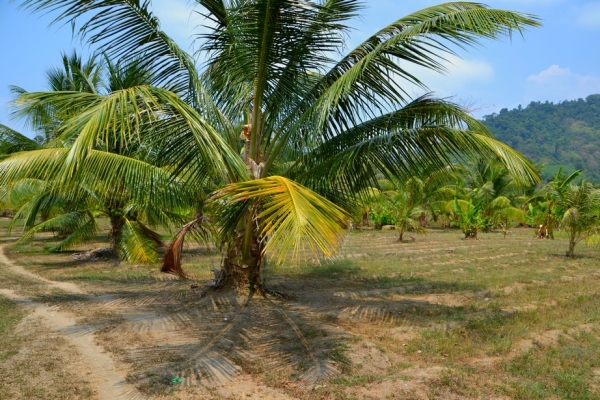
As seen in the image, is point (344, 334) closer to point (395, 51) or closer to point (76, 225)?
point (395, 51)

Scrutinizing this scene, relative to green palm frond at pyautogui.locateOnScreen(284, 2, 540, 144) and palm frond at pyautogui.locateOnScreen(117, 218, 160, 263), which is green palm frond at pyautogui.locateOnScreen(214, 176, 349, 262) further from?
palm frond at pyautogui.locateOnScreen(117, 218, 160, 263)

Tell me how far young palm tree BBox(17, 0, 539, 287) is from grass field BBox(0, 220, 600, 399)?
52.0 inches

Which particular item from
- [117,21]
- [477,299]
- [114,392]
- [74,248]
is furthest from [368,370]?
[74,248]

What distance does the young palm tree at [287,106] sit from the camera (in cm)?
623

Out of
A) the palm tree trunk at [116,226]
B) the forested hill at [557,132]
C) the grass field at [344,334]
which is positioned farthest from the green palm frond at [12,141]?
the forested hill at [557,132]

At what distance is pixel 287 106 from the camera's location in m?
7.78

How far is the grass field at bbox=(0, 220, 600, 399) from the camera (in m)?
4.82

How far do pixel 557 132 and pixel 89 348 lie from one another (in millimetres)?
141288

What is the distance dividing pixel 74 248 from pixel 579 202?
53.0 feet

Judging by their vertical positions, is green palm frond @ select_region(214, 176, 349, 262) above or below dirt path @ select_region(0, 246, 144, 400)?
above

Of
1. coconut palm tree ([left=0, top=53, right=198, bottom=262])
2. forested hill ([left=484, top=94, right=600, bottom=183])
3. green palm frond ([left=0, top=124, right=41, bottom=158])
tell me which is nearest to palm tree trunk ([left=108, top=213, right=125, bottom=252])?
coconut palm tree ([left=0, top=53, right=198, bottom=262])

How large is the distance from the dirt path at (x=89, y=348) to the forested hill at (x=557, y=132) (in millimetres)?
93019

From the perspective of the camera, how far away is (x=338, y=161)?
23.2 feet

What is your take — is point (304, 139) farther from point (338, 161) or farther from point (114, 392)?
point (114, 392)
